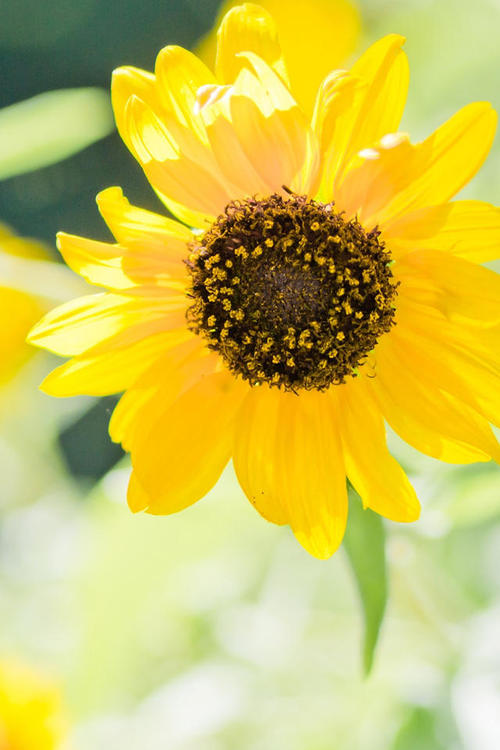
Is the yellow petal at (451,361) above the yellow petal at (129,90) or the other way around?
the other way around

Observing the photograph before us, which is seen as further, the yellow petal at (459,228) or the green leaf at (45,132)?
the green leaf at (45,132)

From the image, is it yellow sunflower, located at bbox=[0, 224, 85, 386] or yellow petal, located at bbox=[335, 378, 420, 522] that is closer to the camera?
yellow petal, located at bbox=[335, 378, 420, 522]

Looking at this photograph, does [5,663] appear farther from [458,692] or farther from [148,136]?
[148,136]

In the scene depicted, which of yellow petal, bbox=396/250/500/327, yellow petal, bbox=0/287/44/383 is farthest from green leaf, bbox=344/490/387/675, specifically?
yellow petal, bbox=0/287/44/383

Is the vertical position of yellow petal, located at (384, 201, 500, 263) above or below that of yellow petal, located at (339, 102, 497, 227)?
below

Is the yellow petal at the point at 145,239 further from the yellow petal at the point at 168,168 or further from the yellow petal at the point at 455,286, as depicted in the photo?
the yellow petal at the point at 455,286

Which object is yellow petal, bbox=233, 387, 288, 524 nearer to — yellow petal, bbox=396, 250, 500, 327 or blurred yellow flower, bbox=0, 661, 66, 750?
yellow petal, bbox=396, 250, 500, 327

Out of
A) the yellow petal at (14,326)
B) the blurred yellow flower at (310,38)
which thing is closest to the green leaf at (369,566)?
the yellow petal at (14,326)
